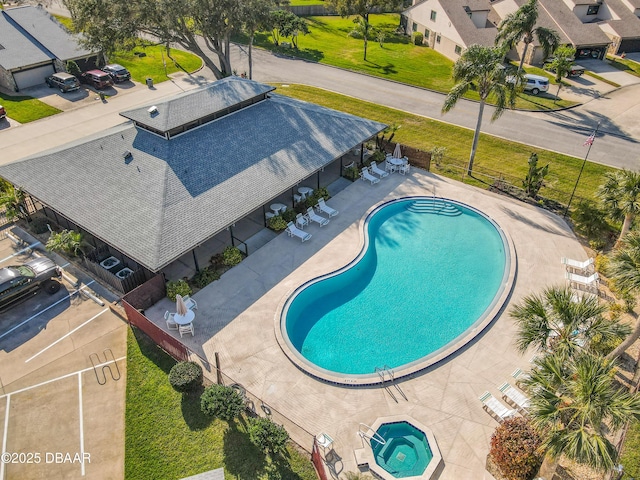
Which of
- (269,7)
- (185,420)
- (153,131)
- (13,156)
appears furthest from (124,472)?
(269,7)

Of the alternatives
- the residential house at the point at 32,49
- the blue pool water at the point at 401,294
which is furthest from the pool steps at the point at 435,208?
the residential house at the point at 32,49

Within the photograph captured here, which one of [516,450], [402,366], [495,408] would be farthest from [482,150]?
[516,450]

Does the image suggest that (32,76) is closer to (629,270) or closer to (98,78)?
(98,78)

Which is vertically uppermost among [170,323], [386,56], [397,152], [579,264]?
[386,56]

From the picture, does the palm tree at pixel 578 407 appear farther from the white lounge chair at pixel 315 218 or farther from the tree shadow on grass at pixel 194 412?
the white lounge chair at pixel 315 218

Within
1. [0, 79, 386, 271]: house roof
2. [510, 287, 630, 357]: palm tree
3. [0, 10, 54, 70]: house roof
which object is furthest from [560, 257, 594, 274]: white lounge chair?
[0, 10, 54, 70]: house roof

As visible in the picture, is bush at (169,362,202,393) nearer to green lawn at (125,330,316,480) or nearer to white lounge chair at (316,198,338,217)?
green lawn at (125,330,316,480)
